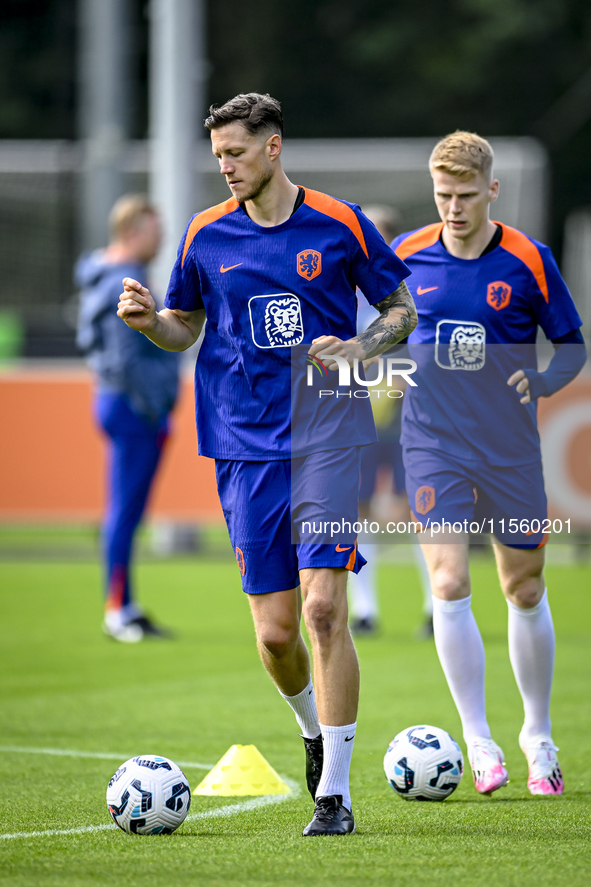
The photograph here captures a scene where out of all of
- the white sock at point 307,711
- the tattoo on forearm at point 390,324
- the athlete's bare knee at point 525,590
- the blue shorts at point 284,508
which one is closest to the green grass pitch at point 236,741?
the white sock at point 307,711

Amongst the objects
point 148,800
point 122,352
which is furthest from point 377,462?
point 148,800

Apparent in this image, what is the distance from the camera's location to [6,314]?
22.7 m

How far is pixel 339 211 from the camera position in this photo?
170 inches

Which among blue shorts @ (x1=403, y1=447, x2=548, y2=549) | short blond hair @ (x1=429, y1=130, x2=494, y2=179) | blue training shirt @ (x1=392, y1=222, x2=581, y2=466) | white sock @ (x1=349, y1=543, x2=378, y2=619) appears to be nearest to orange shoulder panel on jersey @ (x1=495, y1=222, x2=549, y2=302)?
blue training shirt @ (x1=392, y1=222, x2=581, y2=466)

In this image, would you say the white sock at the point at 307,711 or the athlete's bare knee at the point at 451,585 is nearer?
the white sock at the point at 307,711

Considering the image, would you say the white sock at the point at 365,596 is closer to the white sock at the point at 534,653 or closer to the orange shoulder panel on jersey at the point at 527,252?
the white sock at the point at 534,653

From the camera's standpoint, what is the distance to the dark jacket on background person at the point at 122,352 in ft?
28.9

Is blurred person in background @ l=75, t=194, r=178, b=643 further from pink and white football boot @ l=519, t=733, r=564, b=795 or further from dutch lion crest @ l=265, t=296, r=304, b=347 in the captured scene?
dutch lion crest @ l=265, t=296, r=304, b=347

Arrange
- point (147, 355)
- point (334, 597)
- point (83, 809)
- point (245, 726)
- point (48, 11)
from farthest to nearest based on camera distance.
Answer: point (48, 11)
point (147, 355)
point (245, 726)
point (83, 809)
point (334, 597)

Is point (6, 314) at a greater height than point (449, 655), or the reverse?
point (6, 314)

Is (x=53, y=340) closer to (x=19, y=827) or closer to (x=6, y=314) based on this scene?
(x=6, y=314)

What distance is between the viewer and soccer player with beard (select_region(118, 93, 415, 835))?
4199 mm

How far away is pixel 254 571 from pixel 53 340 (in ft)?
45.7

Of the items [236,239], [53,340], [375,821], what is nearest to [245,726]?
[375,821]
